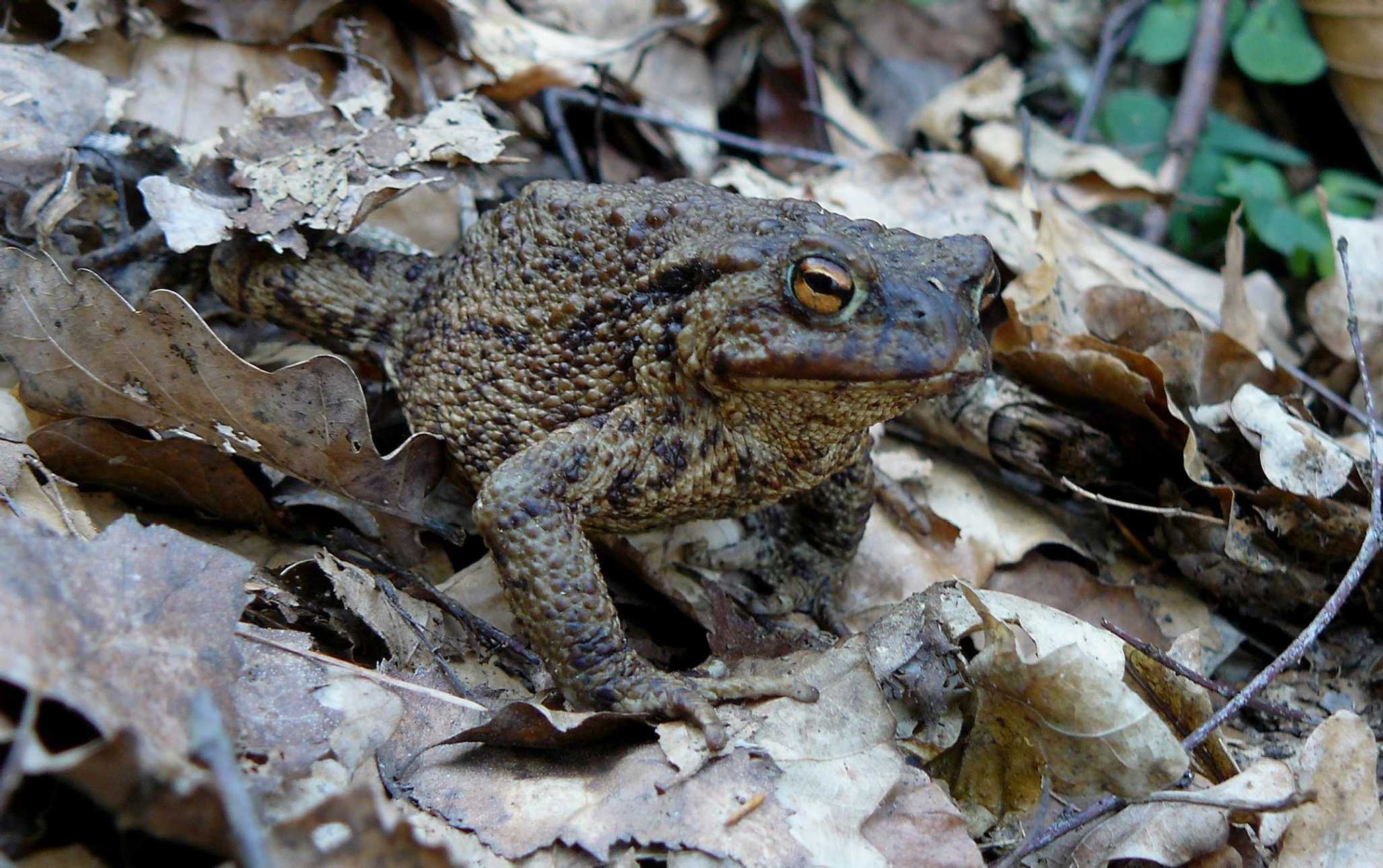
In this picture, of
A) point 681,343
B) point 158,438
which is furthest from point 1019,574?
point 158,438

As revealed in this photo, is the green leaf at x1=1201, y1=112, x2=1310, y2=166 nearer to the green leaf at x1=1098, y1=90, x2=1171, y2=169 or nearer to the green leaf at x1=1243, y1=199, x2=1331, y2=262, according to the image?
the green leaf at x1=1098, y1=90, x2=1171, y2=169

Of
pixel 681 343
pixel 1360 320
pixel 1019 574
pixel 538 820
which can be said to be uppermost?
pixel 681 343

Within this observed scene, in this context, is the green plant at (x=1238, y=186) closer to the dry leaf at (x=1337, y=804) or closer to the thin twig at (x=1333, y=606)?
the thin twig at (x=1333, y=606)

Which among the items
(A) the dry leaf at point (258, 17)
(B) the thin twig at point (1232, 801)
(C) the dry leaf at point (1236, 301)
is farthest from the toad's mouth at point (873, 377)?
(A) the dry leaf at point (258, 17)

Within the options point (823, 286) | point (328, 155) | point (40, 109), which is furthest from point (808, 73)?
point (40, 109)

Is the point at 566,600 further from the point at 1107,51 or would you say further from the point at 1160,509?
the point at 1107,51

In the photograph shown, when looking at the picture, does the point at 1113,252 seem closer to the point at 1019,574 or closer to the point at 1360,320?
the point at 1360,320

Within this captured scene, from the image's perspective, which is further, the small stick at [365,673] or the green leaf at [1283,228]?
the green leaf at [1283,228]
